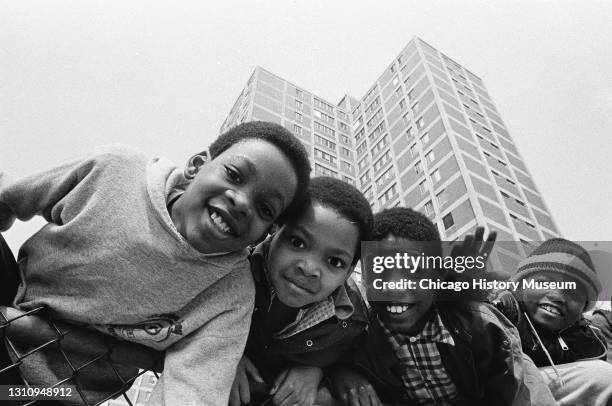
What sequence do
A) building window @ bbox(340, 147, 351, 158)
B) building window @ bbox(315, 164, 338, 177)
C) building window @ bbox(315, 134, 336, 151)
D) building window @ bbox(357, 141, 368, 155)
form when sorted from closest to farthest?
1. building window @ bbox(315, 164, 338, 177)
2. building window @ bbox(315, 134, 336, 151)
3. building window @ bbox(357, 141, 368, 155)
4. building window @ bbox(340, 147, 351, 158)

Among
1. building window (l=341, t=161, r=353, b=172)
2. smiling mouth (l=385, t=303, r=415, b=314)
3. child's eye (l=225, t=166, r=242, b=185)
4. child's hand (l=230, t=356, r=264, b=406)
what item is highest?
child's eye (l=225, t=166, r=242, b=185)

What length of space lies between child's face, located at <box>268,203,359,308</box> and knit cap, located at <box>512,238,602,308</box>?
3.09ft

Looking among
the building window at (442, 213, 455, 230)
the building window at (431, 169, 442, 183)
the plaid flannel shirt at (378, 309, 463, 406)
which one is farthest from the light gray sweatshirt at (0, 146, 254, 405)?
the building window at (431, 169, 442, 183)

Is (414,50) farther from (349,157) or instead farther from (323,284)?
(323,284)

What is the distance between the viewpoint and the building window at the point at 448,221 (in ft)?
49.3

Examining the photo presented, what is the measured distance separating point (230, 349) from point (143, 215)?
486 mm

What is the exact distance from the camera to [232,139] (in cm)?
135

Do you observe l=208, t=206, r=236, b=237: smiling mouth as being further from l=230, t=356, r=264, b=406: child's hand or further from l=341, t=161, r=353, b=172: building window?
l=341, t=161, r=353, b=172: building window

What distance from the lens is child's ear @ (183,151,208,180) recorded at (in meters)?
1.31

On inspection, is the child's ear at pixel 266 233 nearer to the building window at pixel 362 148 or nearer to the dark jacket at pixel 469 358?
the dark jacket at pixel 469 358

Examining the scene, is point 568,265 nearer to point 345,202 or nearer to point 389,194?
point 345,202

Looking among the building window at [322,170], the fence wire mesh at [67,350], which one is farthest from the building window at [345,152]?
the fence wire mesh at [67,350]

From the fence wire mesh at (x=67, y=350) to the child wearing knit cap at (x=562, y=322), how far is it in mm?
1441

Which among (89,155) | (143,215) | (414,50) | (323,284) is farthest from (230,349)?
(414,50)
